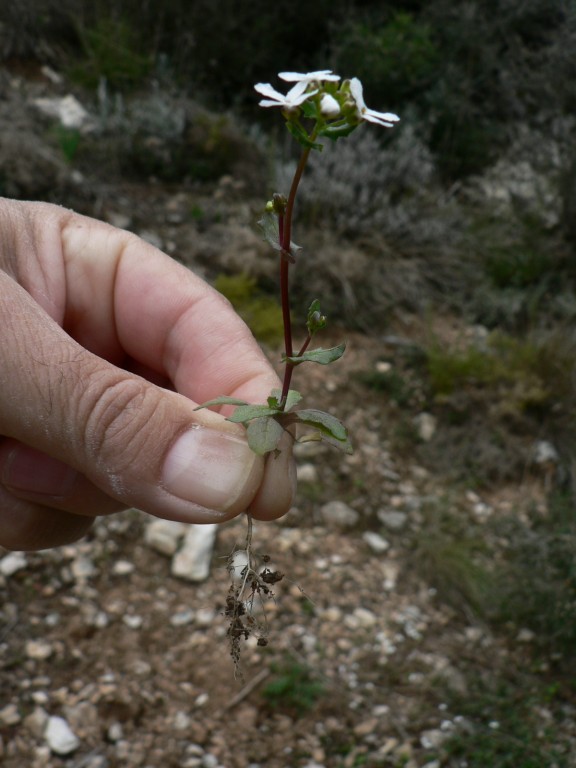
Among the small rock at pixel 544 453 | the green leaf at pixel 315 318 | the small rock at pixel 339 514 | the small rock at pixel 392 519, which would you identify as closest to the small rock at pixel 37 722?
the small rock at pixel 339 514

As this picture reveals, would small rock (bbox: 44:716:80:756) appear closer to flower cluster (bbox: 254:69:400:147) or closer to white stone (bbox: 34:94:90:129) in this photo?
flower cluster (bbox: 254:69:400:147)

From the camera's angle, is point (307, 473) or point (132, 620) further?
point (307, 473)

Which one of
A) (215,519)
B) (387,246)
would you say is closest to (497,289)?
(387,246)

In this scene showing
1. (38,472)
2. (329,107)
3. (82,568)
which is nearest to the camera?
(329,107)

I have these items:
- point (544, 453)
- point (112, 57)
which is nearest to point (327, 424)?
point (544, 453)

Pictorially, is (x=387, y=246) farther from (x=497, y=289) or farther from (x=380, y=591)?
(x=380, y=591)

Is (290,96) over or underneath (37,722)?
over

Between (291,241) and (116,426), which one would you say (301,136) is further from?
(116,426)
